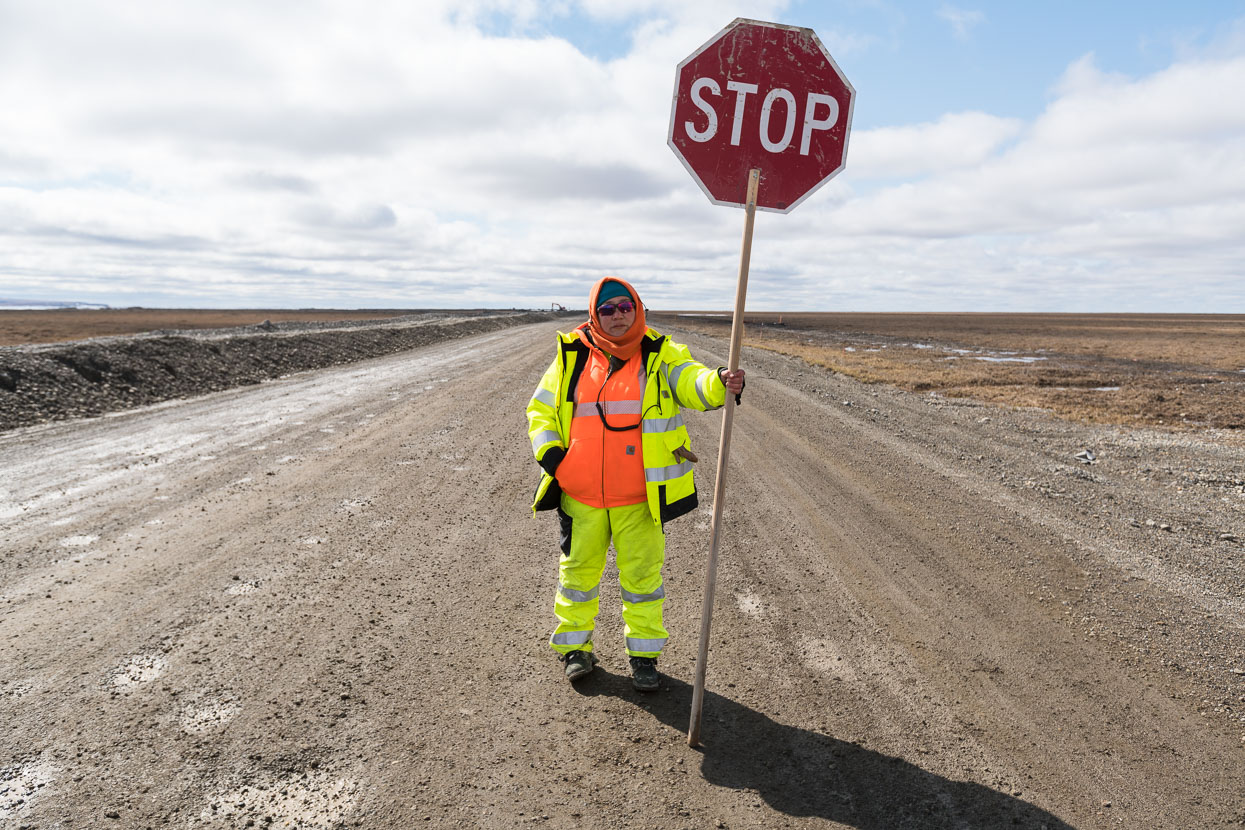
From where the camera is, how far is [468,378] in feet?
48.2

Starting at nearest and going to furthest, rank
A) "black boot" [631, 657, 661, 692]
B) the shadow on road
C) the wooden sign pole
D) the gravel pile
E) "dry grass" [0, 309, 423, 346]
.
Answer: the shadow on road, the wooden sign pole, "black boot" [631, 657, 661, 692], the gravel pile, "dry grass" [0, 309, 423, 346]

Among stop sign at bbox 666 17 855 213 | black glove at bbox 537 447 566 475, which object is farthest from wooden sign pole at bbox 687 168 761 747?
black glove at bbox 537 447 566 475

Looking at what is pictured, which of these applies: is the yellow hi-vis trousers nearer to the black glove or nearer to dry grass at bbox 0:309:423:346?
the black glove

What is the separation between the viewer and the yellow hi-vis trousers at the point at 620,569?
3.32 metres

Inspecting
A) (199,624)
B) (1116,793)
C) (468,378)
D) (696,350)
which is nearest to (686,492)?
(1116,793)

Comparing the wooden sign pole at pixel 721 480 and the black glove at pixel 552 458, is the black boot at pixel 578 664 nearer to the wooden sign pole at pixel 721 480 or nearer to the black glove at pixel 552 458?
the wooden sign pole at pixel 721 480

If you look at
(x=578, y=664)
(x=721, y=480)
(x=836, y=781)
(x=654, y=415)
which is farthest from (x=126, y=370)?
(x=836, y=781)

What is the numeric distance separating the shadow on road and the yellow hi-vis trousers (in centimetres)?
42

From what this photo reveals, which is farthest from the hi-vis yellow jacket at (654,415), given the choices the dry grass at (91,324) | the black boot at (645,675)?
the dry grass at (91,324)

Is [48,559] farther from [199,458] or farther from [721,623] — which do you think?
[721,623]

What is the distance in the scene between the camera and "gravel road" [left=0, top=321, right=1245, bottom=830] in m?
2.55

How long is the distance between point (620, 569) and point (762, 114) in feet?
7.44

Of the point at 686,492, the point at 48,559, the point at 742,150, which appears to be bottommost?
the point at 48,559

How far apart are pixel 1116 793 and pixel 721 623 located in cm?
194
